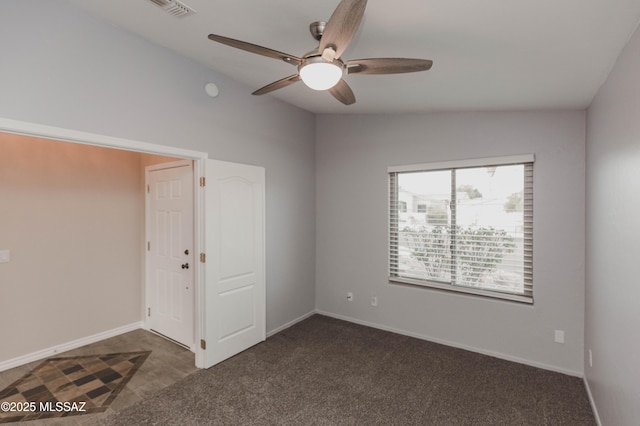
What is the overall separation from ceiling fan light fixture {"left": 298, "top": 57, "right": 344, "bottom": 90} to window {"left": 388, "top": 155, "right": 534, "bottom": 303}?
2.32 m

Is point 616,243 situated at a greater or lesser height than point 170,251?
greater

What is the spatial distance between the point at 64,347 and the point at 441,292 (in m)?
4.31

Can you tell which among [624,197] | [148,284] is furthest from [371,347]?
[148,284]

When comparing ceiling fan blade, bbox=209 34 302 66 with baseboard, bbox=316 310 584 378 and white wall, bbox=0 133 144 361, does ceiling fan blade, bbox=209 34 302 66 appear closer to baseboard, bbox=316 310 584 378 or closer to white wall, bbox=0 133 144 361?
white wall, bbox=0 133 144 361

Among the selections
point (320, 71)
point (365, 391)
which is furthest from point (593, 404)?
point (320, 71)

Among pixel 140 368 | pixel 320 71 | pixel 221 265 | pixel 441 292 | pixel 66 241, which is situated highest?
pixel 320 71

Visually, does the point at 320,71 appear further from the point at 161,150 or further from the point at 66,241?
the point at 66,241

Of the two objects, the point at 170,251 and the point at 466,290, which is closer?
the point at 466,290

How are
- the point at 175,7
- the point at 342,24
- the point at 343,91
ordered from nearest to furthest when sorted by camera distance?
1. the point at 342,24
2. the point at 175,7
3. the point at 343,91

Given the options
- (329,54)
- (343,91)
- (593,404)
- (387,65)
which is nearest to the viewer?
(329,54)

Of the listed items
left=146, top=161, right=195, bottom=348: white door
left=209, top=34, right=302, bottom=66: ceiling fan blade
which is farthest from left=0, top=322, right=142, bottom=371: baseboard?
left=209, top=34, right=302, bottom=66: ceiling fan blade

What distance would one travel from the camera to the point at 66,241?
138 inches

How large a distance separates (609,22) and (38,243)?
195 inches

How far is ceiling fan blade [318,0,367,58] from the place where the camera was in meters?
1.30
